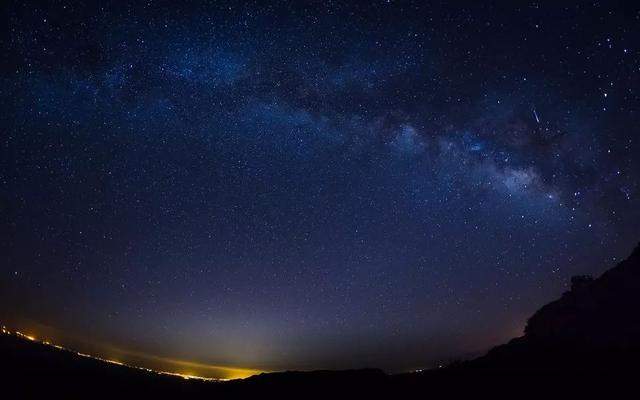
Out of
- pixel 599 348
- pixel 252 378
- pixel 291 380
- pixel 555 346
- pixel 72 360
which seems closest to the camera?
pixel 599 348

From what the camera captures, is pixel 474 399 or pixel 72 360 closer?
pixel 474 399

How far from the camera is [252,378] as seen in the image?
52.1 feet

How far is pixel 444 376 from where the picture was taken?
12.5 meters

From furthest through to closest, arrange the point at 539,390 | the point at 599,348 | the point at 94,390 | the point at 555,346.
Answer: the point at 94,390
the point at 555,346
the point at 599,348
the point at 539,390

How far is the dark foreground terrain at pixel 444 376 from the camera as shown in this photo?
10266 millimetres

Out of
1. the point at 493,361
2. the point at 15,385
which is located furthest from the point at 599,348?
the point at 15,385

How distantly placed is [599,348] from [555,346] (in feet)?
4.41

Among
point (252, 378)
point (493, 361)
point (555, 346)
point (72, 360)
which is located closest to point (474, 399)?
point (493, 361)

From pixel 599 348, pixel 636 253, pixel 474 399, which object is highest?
pixel 636 253

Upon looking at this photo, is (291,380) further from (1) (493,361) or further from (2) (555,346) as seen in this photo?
(2) (555,346)

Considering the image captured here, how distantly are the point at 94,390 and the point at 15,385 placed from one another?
344cm

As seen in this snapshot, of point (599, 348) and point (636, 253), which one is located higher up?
point (636, 253)

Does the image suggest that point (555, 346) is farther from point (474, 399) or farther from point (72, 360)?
point (72, 360)

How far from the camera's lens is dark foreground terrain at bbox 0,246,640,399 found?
10266mm
